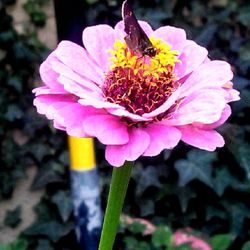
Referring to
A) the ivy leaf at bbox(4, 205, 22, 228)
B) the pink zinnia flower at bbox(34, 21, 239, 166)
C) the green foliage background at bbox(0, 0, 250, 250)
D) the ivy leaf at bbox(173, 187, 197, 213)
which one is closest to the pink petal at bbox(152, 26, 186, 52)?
the pink zinnia flower at bbox(34, 21, 239, 166)

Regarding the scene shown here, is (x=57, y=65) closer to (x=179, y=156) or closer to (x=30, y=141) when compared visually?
(x=179, y=156)

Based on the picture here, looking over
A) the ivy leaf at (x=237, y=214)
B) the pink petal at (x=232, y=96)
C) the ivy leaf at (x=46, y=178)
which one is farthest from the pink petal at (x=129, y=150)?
the ivy leaf at (x=46, y=178)

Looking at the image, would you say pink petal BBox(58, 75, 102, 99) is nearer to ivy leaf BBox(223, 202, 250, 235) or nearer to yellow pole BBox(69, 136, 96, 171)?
yellow pole BBox(69, 136, 96, 171)

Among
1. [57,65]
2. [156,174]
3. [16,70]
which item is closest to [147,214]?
[156,174]

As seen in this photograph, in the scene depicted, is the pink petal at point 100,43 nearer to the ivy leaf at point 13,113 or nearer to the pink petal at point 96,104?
the pink petal at point 96,104

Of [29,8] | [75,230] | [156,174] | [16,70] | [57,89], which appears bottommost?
[75,230]

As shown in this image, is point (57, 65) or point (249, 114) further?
point (249, 114)

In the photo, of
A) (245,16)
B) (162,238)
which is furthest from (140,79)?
(245,16)

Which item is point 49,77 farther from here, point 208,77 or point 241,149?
point 241,149
